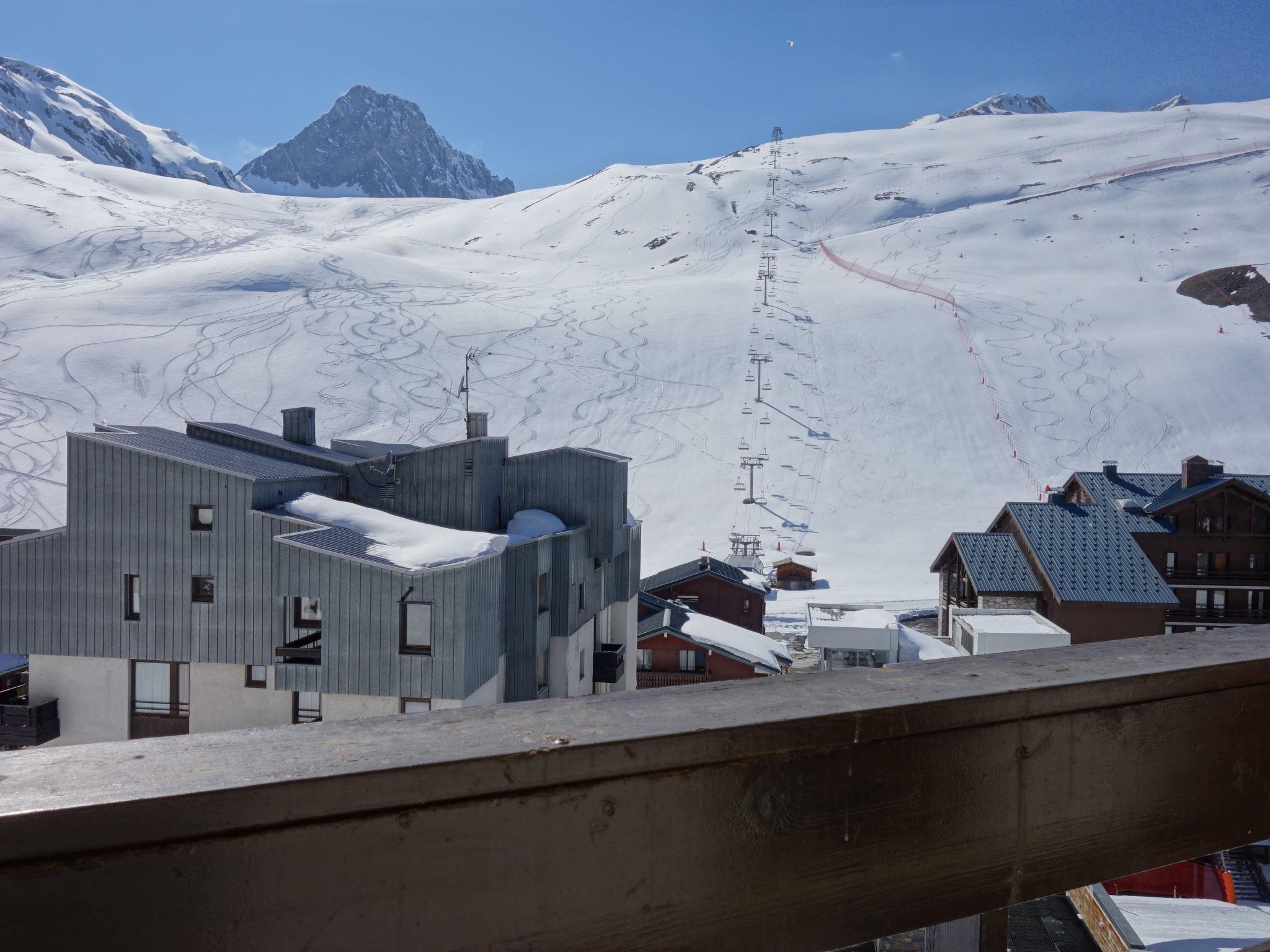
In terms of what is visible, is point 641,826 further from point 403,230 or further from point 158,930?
point 403,230

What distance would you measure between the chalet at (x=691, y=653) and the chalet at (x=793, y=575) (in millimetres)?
10480

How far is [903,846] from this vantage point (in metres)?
0.95

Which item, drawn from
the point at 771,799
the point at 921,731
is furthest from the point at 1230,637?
the point at 771,799

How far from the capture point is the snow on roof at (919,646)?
64.2ft

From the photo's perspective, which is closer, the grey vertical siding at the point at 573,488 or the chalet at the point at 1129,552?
the grey vertical siding at the point at 573,488

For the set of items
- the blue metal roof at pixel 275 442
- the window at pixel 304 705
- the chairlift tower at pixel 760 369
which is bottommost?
the window at pixel 304 705

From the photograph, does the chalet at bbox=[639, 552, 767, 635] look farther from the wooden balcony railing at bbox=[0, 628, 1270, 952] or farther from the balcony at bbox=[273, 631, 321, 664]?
the wooden balcony railing at bbox=[0, 628, 1270, 952]

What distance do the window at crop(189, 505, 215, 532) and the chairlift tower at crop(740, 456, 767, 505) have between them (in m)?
26.5

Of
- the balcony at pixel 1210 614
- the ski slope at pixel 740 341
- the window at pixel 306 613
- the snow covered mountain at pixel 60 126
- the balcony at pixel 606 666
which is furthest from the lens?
the snow covered mountain at pixel 60 126

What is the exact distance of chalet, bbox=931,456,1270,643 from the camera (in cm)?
2131

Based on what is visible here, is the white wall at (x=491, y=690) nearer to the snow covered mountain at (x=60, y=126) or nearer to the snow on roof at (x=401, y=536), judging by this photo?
the snow on roof at (x=401, y=536)

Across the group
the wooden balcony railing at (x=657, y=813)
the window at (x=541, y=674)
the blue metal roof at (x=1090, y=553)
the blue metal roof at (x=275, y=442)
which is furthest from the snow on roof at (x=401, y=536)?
the blue metal roof at (x=1090, y=553)

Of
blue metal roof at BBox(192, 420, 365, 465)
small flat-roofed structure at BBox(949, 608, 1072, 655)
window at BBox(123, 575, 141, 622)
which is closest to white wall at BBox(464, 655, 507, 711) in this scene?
window at BBox(123, 575, 141, 622)

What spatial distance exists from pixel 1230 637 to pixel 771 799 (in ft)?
2.53
